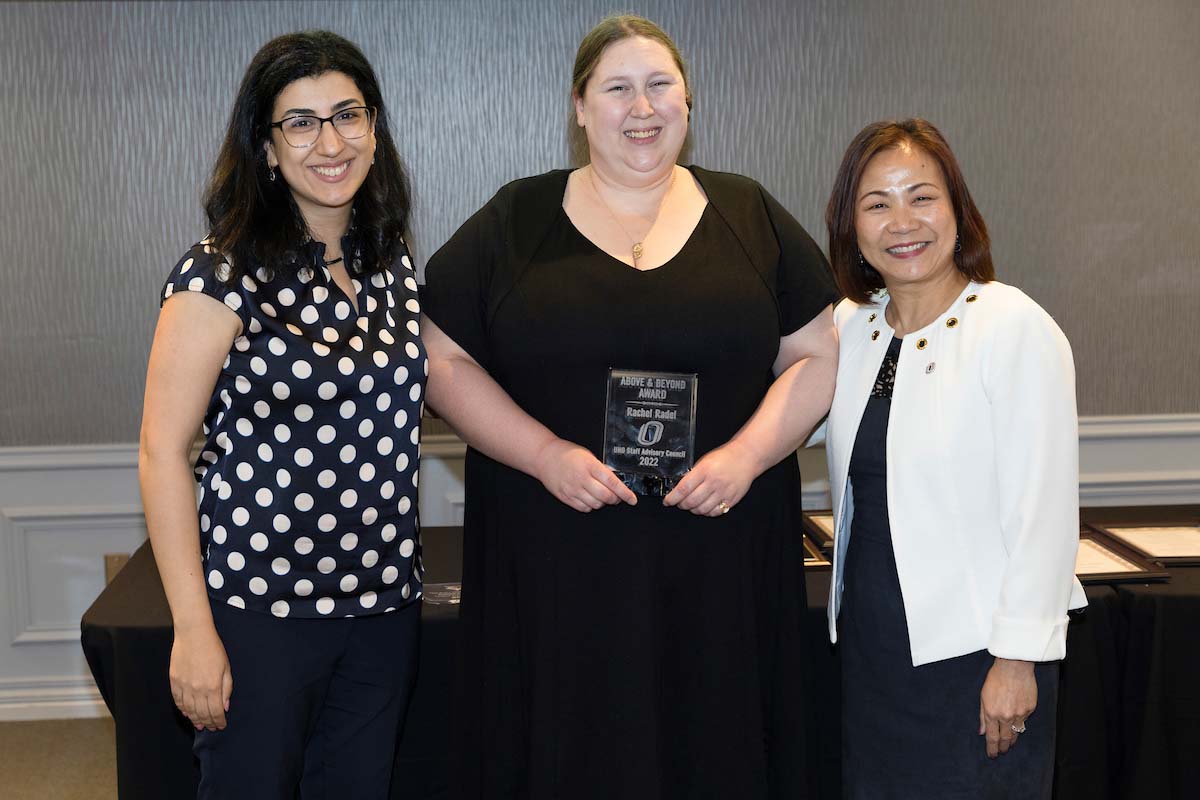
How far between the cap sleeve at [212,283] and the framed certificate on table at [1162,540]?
1982 mm

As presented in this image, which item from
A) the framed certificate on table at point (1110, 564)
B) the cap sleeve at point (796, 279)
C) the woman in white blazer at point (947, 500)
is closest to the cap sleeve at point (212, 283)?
the cap sleeve at point (796, 279)

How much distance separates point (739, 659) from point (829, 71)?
2.29m

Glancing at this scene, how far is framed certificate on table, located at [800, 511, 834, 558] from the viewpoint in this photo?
8.09 ft

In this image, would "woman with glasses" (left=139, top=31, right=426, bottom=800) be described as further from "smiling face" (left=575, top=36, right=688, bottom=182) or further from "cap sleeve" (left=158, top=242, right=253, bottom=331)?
"smiling face" (left=575, top=36, right=688, bottom=182)

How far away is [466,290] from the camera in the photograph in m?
1.86

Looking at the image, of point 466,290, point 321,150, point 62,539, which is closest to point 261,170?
point 321,150

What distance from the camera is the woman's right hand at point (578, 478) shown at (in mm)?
1756

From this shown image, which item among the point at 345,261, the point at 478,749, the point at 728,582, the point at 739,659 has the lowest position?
the point at 478,749

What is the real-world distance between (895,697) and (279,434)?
1075 millimetres

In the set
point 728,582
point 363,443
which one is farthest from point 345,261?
point 728,582

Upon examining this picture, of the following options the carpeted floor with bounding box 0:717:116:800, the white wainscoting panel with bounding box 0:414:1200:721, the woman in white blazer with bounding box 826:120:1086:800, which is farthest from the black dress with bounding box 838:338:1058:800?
the carpeted floor with bounding box 0:717:116:800

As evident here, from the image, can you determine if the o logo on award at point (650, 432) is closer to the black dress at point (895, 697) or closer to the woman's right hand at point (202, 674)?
the black dress at point (895, 697)

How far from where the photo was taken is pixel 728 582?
1858 mm

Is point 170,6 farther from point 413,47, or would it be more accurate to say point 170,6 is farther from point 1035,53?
point 1035,53
